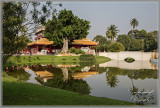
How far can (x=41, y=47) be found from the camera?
5212 centimetres

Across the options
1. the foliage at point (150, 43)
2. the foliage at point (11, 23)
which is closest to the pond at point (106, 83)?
the foliage at point (11, 23)

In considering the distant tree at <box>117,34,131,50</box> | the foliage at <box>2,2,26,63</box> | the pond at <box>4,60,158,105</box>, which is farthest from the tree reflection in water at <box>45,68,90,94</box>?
the distant tree at <box>117,34,131,50</box>

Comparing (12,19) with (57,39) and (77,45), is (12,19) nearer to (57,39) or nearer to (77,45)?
(57,39)

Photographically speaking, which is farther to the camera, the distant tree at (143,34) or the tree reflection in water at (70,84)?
the distant tree at (143,34)

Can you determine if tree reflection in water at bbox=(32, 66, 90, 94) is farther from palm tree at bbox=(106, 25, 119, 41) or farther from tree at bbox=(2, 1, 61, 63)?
palm tree at bbox=(106, 25, 119, 41)

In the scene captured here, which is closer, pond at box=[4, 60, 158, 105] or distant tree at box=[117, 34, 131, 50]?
pond at box=[4, 60, 158, 105]

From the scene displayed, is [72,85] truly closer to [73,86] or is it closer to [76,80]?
[73,86]

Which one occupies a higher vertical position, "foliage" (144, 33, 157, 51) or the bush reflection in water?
"foliage" (144, 33, 157, 51)

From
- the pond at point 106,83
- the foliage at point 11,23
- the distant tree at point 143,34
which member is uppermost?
the distant tree at point 143,34

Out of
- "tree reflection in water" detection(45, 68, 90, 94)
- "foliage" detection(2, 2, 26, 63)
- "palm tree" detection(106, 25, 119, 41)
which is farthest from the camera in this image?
"palm tree" detection(106, 25, 119, 41)

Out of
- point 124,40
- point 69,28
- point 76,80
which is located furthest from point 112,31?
point 76,80

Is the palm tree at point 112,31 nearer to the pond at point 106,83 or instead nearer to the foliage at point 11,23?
A: the pond at point 106,83

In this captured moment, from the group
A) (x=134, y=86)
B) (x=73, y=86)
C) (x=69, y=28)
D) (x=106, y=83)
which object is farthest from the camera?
(x=69, y=28)

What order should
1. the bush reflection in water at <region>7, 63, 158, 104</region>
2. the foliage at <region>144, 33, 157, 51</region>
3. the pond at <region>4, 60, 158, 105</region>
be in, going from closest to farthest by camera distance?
the pond at <region>4, 60, 158, 105</region>, the bush reflection in water at <region>7, 63, 158, 104</region>, the foliage at <region>144, 33, 157, 51</region>
